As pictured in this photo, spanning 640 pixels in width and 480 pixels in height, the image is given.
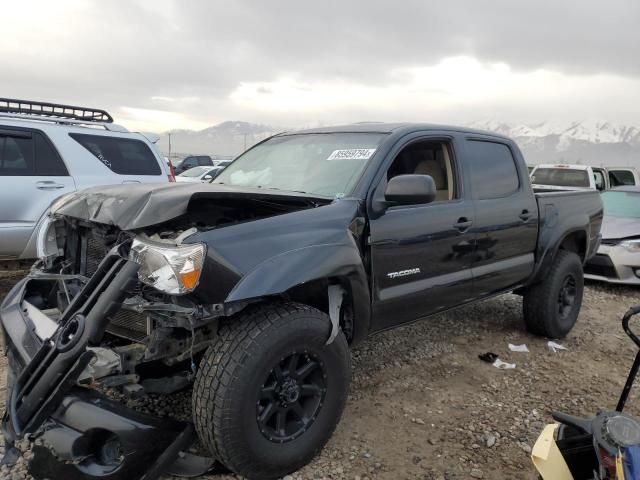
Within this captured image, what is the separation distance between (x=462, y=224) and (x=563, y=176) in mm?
9514

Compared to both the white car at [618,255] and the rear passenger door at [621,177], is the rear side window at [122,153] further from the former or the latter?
the rear passenger door at [621,177]

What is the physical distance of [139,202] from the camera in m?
2.38

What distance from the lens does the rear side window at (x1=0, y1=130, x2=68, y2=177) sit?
5457mm

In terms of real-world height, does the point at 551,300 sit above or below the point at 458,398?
above

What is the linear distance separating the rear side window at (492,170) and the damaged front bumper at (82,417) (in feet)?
8.85

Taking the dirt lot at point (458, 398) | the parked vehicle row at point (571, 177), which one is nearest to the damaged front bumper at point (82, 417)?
the dirt lot at point (458, 398)

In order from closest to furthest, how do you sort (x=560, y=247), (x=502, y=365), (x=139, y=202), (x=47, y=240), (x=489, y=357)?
(x=139, y=202) → (x=47, y=240) → (x=502, y=365) → (x=489, y=357) → (x=560, y=247)

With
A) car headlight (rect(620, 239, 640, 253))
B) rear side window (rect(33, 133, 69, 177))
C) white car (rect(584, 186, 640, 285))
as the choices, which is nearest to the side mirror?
rear side window (rect(33, 133, 69, 177))

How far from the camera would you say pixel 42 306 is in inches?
118

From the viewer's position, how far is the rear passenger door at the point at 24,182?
5.31 meters

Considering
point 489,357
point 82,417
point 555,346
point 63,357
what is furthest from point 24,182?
point 555,346

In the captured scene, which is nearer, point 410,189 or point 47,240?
point 410,189

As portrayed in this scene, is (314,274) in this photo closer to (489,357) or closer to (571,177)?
(489,357)

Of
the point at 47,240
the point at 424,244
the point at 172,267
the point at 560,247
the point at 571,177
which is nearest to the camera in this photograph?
Result: the point at 172,267
